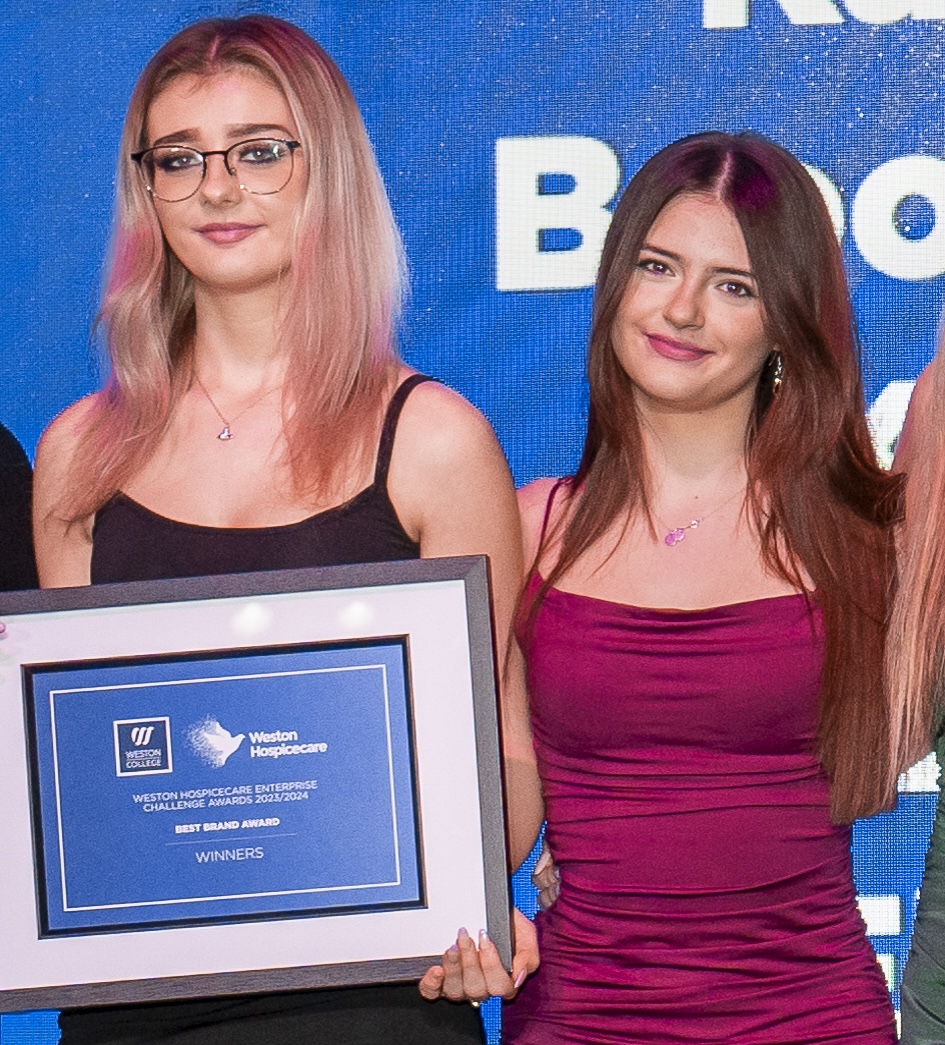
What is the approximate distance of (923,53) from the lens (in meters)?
2.74

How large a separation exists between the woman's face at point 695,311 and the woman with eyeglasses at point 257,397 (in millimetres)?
259

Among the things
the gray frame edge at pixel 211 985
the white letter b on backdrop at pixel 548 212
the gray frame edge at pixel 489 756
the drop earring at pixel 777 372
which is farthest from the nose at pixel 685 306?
the gray frame edge at pixel 211 985

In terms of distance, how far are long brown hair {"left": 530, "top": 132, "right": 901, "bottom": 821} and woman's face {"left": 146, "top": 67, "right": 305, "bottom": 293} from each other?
0.47 metres

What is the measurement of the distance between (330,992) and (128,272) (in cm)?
105

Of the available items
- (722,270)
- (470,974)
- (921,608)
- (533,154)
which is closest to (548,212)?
(533,154)

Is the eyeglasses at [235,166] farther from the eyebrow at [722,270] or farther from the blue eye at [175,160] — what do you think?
the eyebrow at [722,270]

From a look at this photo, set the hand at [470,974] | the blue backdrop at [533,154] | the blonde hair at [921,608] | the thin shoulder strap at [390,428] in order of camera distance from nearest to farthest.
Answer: the hand at [470,974]
the blonde hair at [921,608]
the thin shoulder strap at [390,428]
the blue backdrop at [533,154]

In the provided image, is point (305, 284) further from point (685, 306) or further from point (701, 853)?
point (701, 853)

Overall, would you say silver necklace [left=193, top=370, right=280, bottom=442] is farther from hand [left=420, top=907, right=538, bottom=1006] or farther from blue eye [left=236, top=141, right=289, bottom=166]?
hand [left=420, top=907, right=538, bottom=1006]

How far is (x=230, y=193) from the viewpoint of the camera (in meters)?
2.22

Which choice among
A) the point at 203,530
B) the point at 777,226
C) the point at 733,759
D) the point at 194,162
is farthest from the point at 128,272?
the point at 733,759

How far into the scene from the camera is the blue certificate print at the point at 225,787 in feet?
6.43

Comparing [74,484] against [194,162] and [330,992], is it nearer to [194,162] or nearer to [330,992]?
[194,162]

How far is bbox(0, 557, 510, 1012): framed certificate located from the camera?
1.95 metres
